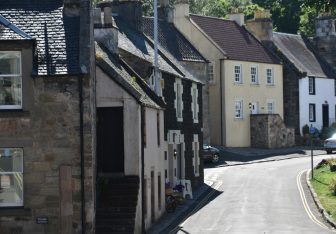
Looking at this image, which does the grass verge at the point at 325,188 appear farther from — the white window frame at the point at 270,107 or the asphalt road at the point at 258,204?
the white window frame at the point at 270,107

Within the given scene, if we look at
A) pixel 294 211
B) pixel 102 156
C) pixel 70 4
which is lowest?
pixel 294 211

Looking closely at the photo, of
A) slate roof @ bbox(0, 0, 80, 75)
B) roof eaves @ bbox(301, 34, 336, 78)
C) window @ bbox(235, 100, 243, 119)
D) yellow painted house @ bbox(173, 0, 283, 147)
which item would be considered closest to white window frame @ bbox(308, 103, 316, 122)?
roof eaves @ bbox(301, 34, 336, 78)

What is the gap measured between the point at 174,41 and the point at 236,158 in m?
9.79

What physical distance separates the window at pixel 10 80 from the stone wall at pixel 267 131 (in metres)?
43.5

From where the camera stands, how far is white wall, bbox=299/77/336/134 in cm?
7629

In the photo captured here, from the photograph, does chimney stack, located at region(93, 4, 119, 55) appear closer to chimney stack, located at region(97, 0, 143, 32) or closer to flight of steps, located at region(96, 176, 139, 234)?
flight of steps, located at region(96, 176, 139, 234)

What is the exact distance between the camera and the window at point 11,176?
89.9 feet

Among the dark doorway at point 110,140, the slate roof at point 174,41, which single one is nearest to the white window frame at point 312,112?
the slate roof at point 174,41

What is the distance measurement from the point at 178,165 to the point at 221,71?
24.3 m

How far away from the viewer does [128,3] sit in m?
48.3

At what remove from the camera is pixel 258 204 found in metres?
38.9

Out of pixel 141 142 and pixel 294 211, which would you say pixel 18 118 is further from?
pixel 294 211

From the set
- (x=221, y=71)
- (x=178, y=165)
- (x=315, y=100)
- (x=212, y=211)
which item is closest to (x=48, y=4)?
(x=212, y=211)

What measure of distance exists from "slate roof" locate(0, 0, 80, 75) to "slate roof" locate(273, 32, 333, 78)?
4813 cm
